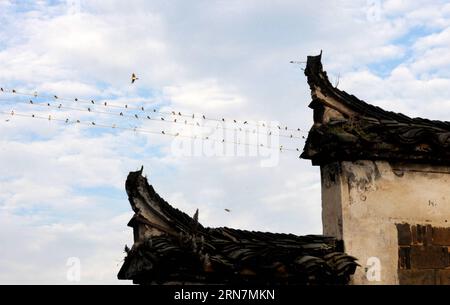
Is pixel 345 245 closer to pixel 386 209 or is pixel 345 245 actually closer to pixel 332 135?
pixel 386 209

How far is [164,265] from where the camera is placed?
1090 centimetres

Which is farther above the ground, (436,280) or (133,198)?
(133,198)

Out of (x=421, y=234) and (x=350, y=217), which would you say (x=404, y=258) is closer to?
(x=421, y=234)

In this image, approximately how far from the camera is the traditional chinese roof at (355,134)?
11953mm

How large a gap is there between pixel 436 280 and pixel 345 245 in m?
1.59

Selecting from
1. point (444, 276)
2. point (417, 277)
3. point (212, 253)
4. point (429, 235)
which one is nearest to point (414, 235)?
point (429, 235)

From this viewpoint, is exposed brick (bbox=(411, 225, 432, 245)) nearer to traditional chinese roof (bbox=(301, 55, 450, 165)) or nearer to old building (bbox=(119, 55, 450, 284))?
old building (bbox=(119, 55, 450, 284))

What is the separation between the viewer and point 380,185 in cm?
1216

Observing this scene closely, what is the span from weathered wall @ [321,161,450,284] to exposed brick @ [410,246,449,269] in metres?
0.02

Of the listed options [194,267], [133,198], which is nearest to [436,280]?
[194,267]

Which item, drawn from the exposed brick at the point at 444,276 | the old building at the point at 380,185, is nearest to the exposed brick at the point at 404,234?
the old building at the point at 380,185

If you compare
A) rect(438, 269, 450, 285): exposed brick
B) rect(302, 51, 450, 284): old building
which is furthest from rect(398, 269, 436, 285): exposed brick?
rect(438, 269, 450, 285): exposed brick

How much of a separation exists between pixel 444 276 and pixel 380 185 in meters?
1.71
